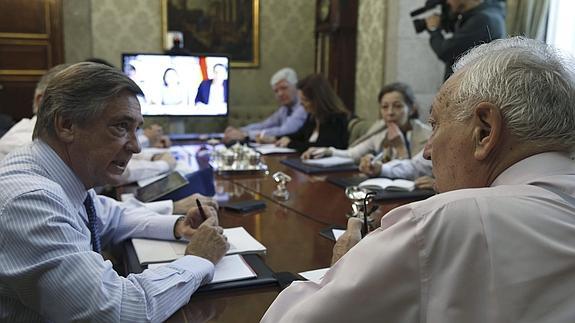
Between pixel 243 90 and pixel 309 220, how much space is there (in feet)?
15.7

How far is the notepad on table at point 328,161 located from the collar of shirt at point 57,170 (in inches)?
68.2

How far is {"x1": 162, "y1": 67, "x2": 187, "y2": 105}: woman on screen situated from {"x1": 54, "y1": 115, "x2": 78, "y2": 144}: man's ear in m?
2.29

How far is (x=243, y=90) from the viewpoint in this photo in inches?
257

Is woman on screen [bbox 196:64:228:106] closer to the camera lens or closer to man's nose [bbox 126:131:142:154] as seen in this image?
the camera lens

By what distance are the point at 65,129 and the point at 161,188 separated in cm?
87

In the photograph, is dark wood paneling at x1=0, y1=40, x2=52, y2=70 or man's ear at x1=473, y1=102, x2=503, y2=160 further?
dark wood paneling at x1=0, y1=40, x2=52, y2=70

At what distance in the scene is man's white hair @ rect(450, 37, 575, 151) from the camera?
86cm

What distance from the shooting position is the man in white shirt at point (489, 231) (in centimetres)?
76

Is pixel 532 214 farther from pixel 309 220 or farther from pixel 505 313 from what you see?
pixel 309 220

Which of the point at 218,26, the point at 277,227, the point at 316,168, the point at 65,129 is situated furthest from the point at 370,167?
the point at 218,26

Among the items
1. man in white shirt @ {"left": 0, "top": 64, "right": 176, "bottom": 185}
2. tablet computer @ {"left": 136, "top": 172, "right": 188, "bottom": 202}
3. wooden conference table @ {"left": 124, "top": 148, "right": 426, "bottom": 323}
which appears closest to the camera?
wooden conference table @ {"left": 124, "top": 148, "right": 426, "bottom": 323}

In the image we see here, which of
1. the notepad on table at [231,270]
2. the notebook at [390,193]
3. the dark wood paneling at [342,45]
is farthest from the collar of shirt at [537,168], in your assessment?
the dark wood paneling at [342,45]

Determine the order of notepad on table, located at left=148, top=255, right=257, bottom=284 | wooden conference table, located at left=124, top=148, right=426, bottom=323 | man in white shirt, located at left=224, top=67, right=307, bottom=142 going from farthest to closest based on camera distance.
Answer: man in white shirt, located at left=224, top=67, right=307, bottom=142
notepad on table, located at left=148, top=255, right=257, bottom=284
wooden conference table, located at left=124, top=148, right=426, bottom=323

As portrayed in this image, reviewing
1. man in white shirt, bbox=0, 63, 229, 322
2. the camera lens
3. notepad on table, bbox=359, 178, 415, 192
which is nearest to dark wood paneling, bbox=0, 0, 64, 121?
the camera lens
